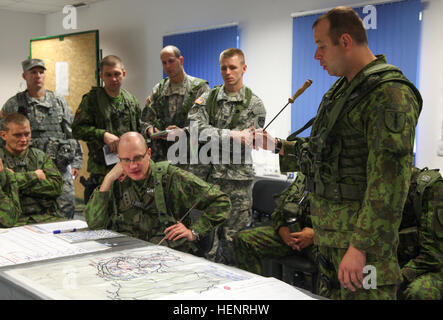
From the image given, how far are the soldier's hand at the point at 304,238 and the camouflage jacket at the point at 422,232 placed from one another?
502 mm

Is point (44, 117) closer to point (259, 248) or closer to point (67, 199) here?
point (67, 199)

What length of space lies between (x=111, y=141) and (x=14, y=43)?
5.15 metres

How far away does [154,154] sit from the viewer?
3705 millimetres

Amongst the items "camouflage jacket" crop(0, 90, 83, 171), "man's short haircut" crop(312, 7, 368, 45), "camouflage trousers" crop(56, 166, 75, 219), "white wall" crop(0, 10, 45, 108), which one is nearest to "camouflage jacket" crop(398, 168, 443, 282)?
"man's short haircut" crop(312, 7, 368, 45)

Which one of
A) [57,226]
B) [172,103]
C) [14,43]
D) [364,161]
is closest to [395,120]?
[364,161]

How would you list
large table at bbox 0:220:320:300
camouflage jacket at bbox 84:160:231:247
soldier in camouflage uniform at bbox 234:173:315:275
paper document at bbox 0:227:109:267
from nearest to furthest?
large table at bbox 0:220:320:300 < paper document at bbox 0:227:109:267 < camouflage jacket at bbox 84:160:231:247 < soldier in camouflage uniform at bbox 234:173:315:275

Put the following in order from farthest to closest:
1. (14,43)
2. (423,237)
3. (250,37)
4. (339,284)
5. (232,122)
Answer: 1. (14,43)
2. (250,37)
3. (232,122)
4. (423,237)
5. (339,284)

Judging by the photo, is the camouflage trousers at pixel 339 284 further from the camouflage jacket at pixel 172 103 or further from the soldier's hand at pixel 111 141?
the soldier's hand at pixel 111 141

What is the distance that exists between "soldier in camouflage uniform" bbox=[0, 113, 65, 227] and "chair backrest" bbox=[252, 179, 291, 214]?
4.81 feet

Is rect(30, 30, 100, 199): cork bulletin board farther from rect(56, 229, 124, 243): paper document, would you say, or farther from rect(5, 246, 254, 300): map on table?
rect(5, 246, 254, 300): map on table

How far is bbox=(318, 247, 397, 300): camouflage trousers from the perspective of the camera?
159 centimetres

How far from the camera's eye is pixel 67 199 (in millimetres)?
4055
